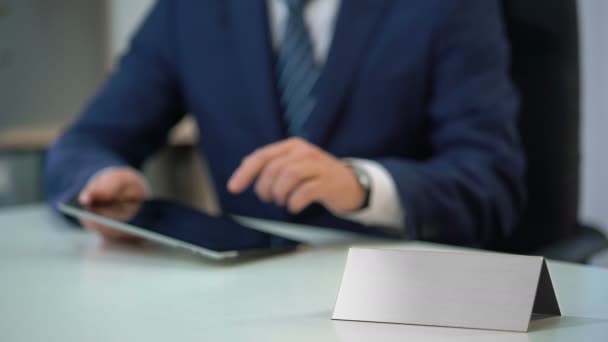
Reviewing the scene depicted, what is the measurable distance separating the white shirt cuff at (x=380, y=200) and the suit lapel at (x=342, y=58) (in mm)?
184

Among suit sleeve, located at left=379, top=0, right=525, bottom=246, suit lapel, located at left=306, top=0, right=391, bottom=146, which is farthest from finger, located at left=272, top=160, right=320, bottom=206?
suit lapel, located at left=306, top=0, right=391, bottom=146

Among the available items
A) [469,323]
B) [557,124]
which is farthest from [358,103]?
[469,323]

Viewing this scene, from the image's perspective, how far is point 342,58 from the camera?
936 mm

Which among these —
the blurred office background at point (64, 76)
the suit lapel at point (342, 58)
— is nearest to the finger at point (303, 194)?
the suit lapel at point (342, 58)

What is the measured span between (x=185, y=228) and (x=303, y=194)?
0.11 metres

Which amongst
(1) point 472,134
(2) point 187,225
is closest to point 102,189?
(2) point 187,225

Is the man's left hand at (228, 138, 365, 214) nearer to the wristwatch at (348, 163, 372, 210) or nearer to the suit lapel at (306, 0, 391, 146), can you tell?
the wristwatch at (348, 163, 372, 210)

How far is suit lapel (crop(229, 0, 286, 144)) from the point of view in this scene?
0.97 metres

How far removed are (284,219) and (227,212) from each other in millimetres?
137

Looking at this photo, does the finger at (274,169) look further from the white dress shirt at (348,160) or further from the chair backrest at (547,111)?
the chair backrest at (547,111)

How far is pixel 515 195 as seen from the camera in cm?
91

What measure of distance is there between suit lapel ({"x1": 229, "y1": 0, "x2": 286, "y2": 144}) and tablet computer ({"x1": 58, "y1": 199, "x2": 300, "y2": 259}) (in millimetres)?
250

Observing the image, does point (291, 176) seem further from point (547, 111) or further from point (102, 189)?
point (547, 111)

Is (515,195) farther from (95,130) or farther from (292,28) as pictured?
(95,130)
